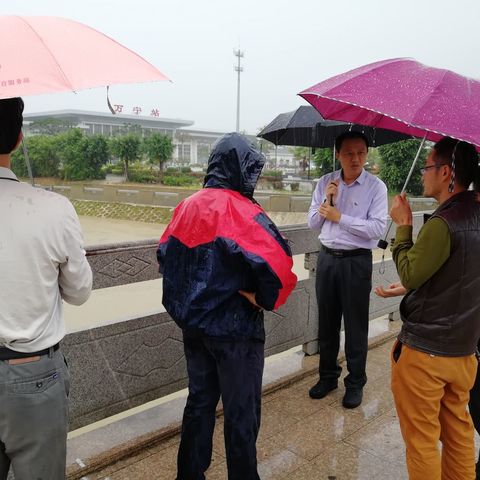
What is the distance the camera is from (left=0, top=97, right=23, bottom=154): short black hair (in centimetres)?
138

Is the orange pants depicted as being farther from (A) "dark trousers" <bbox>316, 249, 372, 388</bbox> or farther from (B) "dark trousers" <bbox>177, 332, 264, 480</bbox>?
(A) "dark trousers" <bbox>316, 249, 372, 388</bbox>

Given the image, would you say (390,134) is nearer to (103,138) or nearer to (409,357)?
(409,357)

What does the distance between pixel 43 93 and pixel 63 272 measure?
0.52m

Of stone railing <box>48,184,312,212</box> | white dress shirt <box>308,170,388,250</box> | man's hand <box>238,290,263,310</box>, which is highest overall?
white dress shirt <box>308,170,388,250</box>

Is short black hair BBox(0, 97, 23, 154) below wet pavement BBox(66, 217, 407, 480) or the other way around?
the other way around

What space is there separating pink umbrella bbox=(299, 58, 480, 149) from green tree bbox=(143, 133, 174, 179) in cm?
3386

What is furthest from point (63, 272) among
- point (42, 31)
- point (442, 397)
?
point (442, 397)

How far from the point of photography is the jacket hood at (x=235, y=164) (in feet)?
6.15

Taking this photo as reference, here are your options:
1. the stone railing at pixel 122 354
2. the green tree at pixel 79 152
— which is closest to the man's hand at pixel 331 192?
the stone railing at pixel 122 354

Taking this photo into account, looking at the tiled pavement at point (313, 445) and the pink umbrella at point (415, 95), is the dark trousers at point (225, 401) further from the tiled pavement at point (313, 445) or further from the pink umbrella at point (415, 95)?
the pink umbrella at point (415, 95)

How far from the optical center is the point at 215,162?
191 centimetres

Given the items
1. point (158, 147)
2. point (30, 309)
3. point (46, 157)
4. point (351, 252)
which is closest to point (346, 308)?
point (351, 252)

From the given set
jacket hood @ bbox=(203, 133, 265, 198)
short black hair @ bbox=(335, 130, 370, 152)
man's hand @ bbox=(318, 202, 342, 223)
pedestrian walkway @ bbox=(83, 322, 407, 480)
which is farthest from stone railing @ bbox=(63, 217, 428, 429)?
short black hair @ bbox=(335, 130, 370, 152)

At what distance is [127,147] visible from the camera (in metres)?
35.4
